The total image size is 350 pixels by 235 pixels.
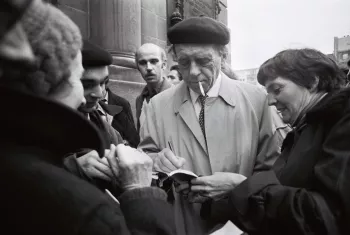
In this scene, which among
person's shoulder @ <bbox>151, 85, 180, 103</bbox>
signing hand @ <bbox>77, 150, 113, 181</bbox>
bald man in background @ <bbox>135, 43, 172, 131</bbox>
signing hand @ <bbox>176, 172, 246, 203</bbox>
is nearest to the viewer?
signing hand @ <bbox>77, 150, 113, 181</bbox>

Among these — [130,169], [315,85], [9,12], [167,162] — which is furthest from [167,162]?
[9,12]

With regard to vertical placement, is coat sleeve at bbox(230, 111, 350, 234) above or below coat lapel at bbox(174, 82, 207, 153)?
below

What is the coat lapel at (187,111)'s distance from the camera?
2.63 metres

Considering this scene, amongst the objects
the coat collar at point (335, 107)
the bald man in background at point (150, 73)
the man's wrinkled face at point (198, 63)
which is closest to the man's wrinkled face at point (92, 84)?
the man's wrinkled face at point (198, 63)

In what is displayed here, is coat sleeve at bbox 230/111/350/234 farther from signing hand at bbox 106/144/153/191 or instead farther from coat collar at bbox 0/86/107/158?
coat collar at bbox 0/86/107/158

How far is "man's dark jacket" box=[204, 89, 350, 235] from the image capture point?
165cm

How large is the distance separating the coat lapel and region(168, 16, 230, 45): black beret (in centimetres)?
35

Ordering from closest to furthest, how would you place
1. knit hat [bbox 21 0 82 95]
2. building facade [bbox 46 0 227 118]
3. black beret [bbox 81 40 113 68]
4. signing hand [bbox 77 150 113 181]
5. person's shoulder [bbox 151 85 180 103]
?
1. knit hat [bbox 21 0 82 95]
2. signing hand [bbox 77 150 113 181]
3. black beret [bbox 81 40 113 68]
4. person's shoulder [bbox 151 85 180 103]
5. building facade [bbox 46 0 227 118]

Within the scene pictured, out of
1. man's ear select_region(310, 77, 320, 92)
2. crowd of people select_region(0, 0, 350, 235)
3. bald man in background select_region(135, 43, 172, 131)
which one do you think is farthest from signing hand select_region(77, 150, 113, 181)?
bald man in background select_region(135, 43, 172, 131)

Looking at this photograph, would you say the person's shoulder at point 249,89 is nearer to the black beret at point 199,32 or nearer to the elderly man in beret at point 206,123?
the elderly man in beret at point 206,123

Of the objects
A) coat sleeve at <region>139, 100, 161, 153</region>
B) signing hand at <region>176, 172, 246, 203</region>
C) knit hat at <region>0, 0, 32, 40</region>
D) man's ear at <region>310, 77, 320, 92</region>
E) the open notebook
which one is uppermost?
knit hat at <region>0, 0, 32, 40</region>

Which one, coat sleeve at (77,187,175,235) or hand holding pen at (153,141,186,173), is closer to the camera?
coat sleeve at (77,187,175,235)

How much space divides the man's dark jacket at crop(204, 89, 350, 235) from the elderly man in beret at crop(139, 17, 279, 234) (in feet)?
1.33

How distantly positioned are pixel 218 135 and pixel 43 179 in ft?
5.60
